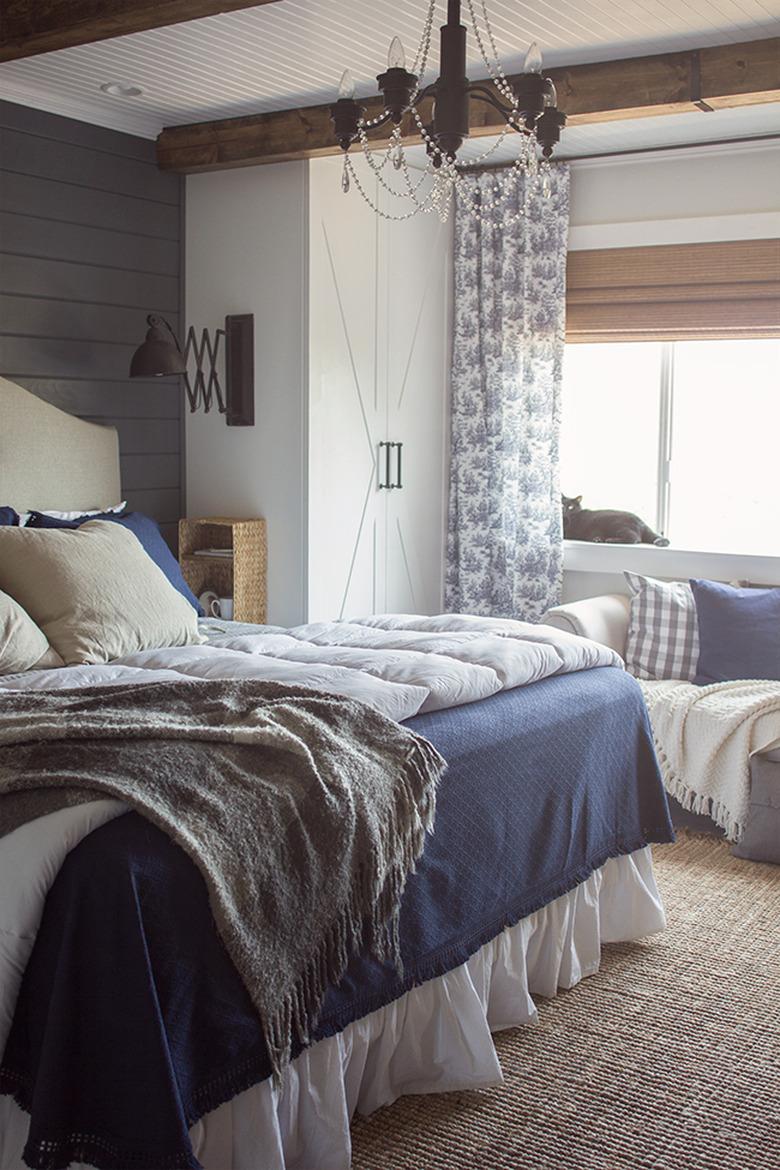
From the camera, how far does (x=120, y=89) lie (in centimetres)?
443

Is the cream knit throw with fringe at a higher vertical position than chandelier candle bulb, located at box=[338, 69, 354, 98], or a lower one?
lower

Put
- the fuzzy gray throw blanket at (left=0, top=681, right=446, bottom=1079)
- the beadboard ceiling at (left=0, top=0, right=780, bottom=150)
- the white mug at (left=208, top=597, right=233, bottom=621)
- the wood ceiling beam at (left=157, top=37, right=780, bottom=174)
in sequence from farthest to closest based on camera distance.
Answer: the white mug at (left=208, top=597, right=233, bottom=621) → the wood ceiling beam at (left=157, top=37, right=780, bottom=174) → the beadboard ceiling at (left=0, top=0, right=780, bottom=150) → the fuzzy gray throw blanket at (left=0, top=681, right=446, bottom=1079)

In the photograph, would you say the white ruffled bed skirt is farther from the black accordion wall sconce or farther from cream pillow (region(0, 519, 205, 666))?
the black accordion wall sconce

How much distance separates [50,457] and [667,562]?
2.52m

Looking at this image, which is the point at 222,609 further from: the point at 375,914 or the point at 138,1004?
the point at 138,1004

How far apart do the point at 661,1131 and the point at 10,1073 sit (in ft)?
4.15

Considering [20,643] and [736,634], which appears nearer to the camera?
[20,643]

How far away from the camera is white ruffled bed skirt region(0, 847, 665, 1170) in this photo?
79.0 inches

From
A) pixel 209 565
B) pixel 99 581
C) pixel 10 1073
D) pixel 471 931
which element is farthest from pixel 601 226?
pixel 10 1073

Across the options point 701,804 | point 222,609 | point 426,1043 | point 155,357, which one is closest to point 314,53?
point 155,357

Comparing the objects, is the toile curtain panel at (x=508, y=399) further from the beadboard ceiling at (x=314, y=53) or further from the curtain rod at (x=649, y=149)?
the beadboard ceiling at (x=314, y=53)

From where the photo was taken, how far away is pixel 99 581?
10.8 feet

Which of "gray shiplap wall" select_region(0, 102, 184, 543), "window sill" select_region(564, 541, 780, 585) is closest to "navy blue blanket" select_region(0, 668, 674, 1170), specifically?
"gray shiplap wall" select_region(0, 102, 184, 543)

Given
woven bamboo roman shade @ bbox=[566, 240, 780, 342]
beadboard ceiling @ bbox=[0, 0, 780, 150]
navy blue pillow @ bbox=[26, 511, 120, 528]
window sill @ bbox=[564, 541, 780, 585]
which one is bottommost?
window sill @ bbox=[564, 541, 780, 585]
